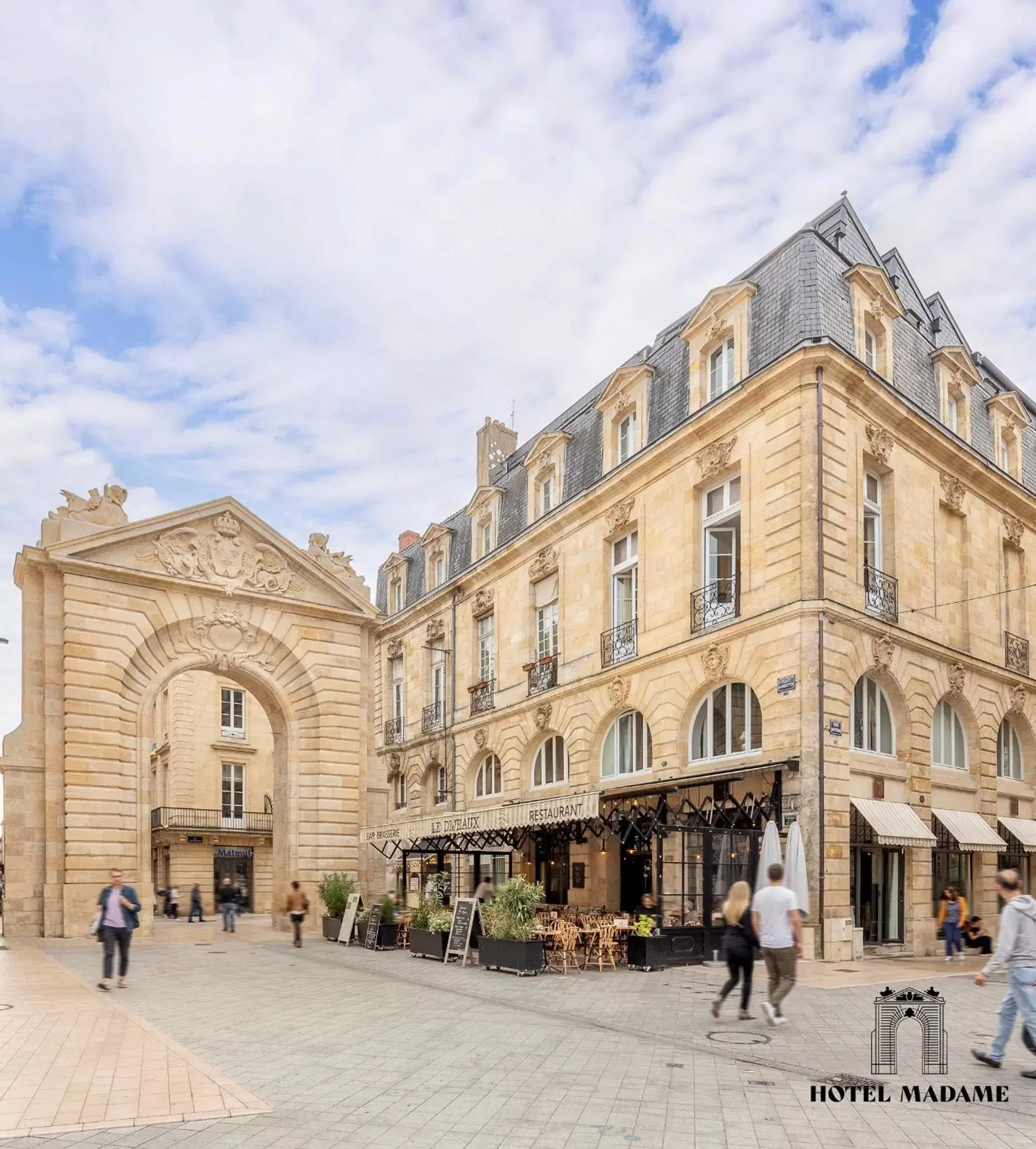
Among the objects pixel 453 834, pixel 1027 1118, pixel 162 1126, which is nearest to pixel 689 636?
pixel 453 834

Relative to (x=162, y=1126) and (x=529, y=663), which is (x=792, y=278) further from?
(x=162, y=1126)

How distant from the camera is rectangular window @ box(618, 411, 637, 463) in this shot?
24.2m

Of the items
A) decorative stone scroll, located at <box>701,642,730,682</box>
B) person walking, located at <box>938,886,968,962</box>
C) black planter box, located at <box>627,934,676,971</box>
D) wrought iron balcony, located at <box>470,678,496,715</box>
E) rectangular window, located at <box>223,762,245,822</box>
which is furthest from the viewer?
rectangular window, located at <box>223,762,245,822</box>

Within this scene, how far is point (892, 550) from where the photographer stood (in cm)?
2052

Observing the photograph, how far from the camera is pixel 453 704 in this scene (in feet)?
103

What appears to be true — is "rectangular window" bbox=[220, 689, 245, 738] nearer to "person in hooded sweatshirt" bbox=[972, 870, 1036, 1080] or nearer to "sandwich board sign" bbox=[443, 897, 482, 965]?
"sandwich board sign" bbox=[443, 897, 482, 965]

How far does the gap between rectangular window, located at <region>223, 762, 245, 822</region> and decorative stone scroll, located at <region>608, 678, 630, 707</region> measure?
2106cm

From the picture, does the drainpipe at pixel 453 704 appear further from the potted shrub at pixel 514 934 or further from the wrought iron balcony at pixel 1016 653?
the wrought iron balcony at pixel 1016 653

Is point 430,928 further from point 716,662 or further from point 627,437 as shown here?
point 627,437

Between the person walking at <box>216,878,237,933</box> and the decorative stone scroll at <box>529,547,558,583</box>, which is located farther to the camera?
the decorative stone scroll at <box>529,547,558,583</box>

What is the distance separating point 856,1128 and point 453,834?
1433cm

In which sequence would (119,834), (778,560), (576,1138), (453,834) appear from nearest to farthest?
(576,1138), (778,560), (453,834), (119,834)

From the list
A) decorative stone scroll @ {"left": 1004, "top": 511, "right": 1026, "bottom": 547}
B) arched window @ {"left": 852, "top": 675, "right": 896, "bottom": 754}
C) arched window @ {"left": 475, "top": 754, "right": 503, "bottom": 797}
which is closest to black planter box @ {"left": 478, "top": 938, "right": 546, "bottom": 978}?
arched window @ {"left": 852, "top": 675, "right": 896, "bottom": 754}

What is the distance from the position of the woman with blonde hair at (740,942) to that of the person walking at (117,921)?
7.45m
